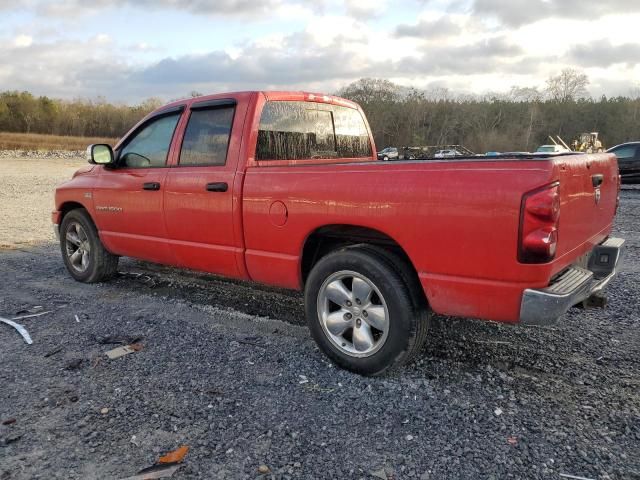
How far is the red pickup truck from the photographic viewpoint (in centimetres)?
289

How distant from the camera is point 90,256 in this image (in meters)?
5.90

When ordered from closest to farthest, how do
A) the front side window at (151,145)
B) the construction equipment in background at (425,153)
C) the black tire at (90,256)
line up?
the construction equipment in background at (425,153) < the front side window at (151,145) < the black tire at (90,256)


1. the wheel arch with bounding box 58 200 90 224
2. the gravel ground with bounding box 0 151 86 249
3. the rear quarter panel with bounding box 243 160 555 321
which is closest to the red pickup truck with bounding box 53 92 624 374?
the rear quarter panel with bounding box 243 160 555 321

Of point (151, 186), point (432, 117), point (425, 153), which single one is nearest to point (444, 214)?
point (151, 186)

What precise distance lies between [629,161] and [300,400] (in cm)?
1824

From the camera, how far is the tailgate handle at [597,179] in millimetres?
3435

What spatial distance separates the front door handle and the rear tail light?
237 cm

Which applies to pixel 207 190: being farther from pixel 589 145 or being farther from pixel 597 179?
pixel 589 145

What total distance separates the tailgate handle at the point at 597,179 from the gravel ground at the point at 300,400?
1.30 metres

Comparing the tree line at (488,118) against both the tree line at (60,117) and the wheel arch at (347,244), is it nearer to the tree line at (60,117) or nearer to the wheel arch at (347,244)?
the tree line at (60,117)

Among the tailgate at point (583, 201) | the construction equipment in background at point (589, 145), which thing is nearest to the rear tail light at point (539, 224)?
the tailgate at point (583, 201)

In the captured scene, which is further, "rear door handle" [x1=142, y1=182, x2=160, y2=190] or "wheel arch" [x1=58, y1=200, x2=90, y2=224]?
"wheel arch" [x1=58, y1=200, x2=90, y2=224]

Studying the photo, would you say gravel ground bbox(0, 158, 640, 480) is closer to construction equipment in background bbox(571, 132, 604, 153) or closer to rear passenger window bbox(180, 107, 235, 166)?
rear passenger window bbox(180, 107, 235, 166)

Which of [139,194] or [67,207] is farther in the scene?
[67,207]
